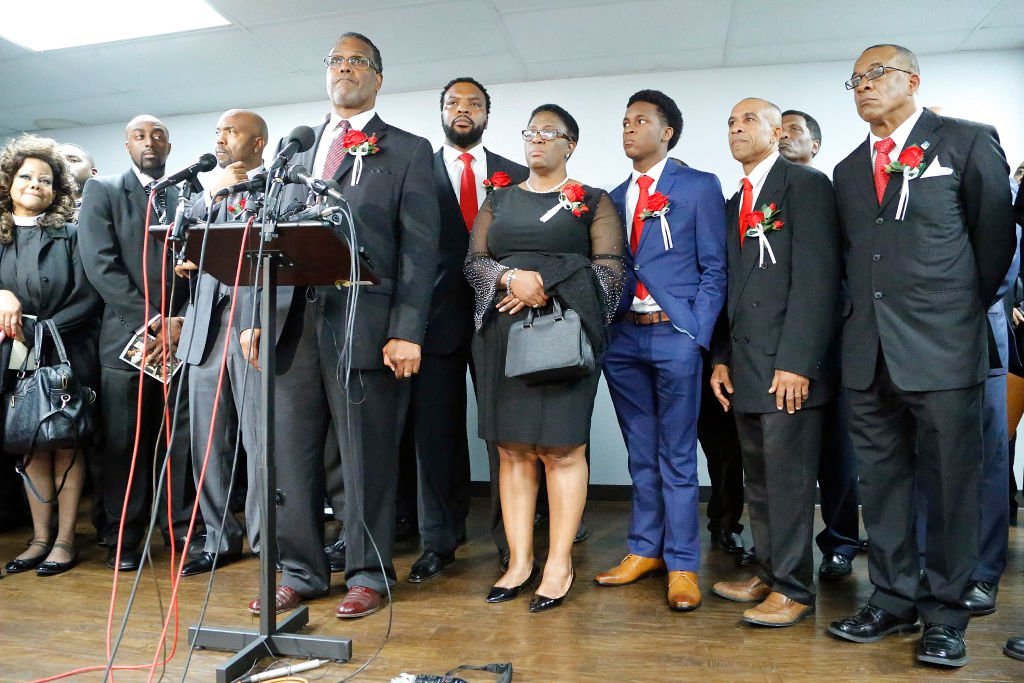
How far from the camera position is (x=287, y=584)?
268cm

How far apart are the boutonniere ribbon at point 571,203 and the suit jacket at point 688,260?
Result: 0.31 m

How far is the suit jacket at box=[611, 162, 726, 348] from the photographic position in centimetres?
286

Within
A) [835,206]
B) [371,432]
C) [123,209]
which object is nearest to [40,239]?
[123,209]

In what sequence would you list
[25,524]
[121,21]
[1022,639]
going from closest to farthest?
[1022,639] → [25,524] → [121,21]

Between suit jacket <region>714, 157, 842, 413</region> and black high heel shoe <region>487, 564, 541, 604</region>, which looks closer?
suit jacket <region>714, 157, 842, 413</region>

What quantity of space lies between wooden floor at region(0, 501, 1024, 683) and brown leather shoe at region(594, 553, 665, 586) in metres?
0.04

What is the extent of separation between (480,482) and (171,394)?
221 centimetres

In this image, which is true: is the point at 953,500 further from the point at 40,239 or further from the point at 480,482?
the point at 40,239

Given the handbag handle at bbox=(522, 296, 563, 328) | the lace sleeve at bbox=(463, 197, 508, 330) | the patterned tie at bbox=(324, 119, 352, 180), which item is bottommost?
the handbag handle at bbox=(522, 296, 563, 328)

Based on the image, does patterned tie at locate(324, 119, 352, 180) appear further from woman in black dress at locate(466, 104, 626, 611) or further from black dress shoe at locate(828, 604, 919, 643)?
black dress shoe at locate(828, 604, 919, 643)

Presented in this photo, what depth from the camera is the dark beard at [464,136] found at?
3.53m

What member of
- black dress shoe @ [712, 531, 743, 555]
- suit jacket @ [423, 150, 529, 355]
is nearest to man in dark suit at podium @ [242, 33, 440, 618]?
suit jacket @ [423, 150, 529, 355]

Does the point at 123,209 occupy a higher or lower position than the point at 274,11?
lower

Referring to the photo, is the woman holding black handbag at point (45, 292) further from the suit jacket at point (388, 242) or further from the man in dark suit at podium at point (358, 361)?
the suit jacket at point (388, 242)
